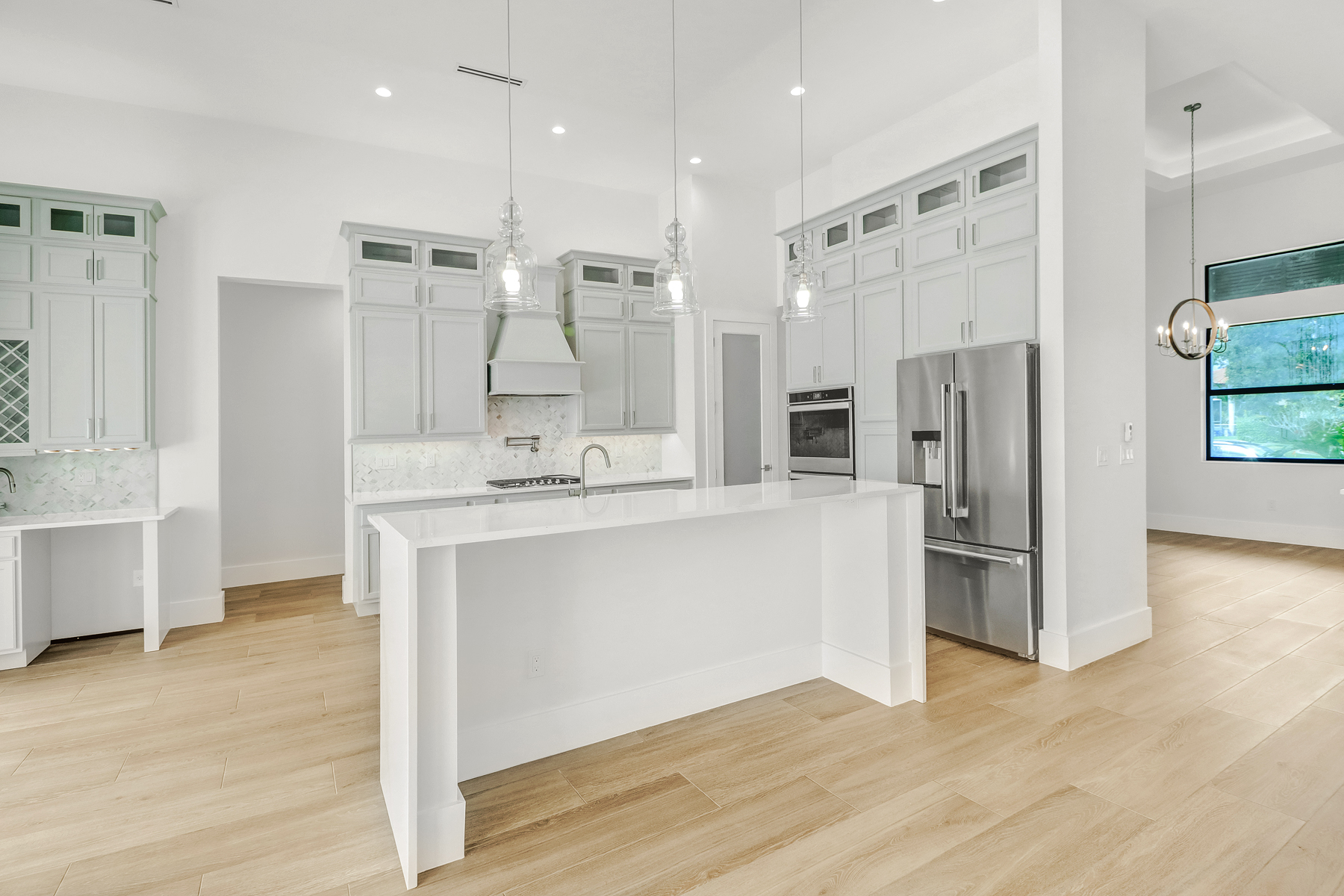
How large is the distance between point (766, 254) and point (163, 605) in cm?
563

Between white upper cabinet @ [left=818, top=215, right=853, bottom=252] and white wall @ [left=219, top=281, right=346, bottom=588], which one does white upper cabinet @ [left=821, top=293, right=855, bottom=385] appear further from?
white wall @ [left=219, top=281, right=346, bottom=588]

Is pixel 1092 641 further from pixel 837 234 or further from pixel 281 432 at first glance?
pixel 281 432

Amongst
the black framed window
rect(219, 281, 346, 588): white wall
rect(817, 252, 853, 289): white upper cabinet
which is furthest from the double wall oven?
the black framed window

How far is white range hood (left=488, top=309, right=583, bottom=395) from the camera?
5.27 m

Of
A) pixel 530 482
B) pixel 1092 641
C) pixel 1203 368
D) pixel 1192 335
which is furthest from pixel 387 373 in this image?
pixel 1203 368

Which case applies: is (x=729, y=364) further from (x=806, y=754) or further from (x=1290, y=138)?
(x=1290, y=138)

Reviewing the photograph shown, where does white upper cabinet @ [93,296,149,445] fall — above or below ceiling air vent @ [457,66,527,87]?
below

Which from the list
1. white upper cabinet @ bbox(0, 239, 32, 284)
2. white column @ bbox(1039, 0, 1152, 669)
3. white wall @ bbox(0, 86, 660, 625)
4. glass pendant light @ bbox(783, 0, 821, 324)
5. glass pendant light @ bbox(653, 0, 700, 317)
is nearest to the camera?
glass pendant light @ bbox(653, 0, 700, 317)

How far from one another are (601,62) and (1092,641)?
173 inches

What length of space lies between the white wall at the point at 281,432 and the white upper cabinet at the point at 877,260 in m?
4.22

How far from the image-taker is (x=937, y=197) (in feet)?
14.1

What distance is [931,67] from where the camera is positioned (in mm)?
4297

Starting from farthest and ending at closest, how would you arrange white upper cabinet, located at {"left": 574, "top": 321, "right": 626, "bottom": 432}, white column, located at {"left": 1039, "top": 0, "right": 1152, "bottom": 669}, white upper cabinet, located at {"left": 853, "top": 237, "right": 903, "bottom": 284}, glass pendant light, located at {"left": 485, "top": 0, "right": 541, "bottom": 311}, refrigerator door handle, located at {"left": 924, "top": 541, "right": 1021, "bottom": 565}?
white upper cabinet, located at {"left": 574, "top": 321, "right": 626, "bottom": 432} < white upper cabinet, located at {"left": 853, "top": 237, "right": 903, "bottom": 284} < refrigerator door handle, located at {"left": 924, "top": 541, "right": 1021, "bottom": 565} < white column, located at {"left": 1039, "top": 0, "right": 1152, "bottom": 669} < glass pendant light, located at {"left": 485, "top": 0, "right": 541, "bottom": 311}

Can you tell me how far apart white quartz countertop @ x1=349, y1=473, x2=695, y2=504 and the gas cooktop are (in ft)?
0.12
